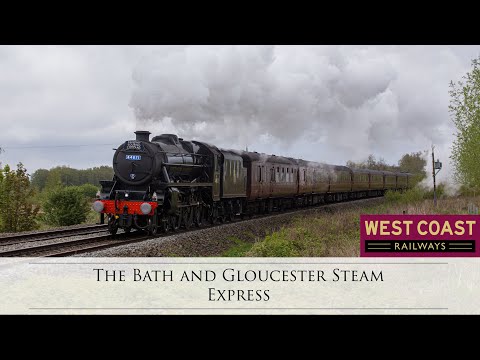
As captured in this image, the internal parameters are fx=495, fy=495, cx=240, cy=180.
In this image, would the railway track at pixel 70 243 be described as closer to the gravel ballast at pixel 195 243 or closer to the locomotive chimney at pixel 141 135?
the gravel ballast at pixel 195 243

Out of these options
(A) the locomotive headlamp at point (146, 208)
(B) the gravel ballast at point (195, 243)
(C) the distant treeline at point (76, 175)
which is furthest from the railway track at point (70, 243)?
(C) the distant treeline at point (76, 175)

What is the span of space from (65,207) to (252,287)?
2414cm

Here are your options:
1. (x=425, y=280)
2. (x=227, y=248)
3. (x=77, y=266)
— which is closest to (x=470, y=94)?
(x=227, y=248)

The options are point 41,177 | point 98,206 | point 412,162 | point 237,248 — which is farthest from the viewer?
point 41,177

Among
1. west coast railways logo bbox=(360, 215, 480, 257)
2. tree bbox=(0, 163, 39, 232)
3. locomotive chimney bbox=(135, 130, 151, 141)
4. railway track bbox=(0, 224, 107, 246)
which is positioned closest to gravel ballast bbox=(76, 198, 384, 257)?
locomotive chimney bbox=(135, 130, 151, 141)

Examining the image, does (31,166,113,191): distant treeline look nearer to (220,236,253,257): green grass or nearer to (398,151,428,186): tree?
(398,151,428,186): tree

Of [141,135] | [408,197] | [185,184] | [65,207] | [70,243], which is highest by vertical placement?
[141,135]

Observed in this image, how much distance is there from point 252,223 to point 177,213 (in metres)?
5.27

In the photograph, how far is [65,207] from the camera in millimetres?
30438

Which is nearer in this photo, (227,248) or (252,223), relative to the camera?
(227,248)

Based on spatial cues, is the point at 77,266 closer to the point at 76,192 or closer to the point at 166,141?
the point at 166,141

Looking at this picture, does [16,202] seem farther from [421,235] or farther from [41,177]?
[41,177]

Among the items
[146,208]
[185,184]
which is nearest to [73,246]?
[146,208]

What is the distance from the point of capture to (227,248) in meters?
16.7
